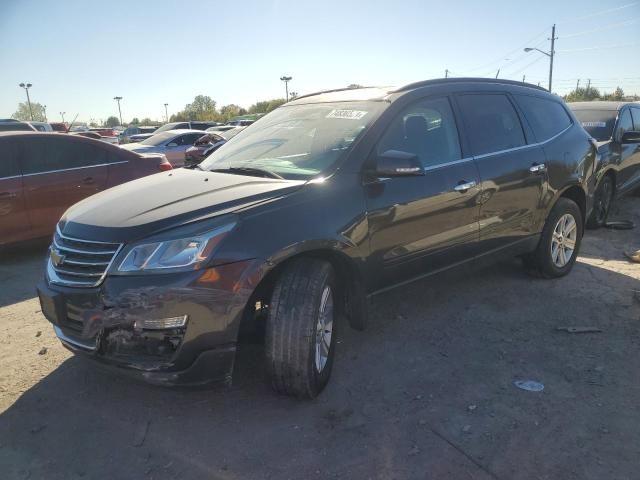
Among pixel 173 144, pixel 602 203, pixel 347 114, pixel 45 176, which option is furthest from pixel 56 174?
pixel 173 144

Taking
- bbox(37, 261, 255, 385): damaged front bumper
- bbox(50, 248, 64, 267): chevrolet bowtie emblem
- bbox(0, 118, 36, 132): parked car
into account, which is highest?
bbox(0, 118, 36, 132): parked car

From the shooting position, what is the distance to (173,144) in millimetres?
15195

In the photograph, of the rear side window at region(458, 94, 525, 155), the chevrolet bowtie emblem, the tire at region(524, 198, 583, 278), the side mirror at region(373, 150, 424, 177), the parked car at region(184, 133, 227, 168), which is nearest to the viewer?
the chevrolet bowtie emblem

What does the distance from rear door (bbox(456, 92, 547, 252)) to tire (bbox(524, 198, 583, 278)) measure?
300 millimetres

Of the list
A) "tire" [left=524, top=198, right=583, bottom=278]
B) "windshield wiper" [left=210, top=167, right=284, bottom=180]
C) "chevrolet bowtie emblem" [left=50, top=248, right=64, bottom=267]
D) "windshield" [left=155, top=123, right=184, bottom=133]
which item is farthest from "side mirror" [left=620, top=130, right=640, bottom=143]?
"windshield" [left=155, top=123, right=184, bottom=133]

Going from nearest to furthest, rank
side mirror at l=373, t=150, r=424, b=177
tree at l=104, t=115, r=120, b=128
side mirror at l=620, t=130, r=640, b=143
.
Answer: side mirror at l=373, t=150, r=424, b=177
side mirror at l=620, t=130, r=640, b=143
tree at l=104, t=115, r=120, b=128

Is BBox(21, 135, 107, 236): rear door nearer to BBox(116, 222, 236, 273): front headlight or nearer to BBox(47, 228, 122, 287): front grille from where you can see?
BBox(47, 228, 122, 287): front grille

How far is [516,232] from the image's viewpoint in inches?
175

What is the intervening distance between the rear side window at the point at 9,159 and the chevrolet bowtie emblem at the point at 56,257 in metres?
3.52

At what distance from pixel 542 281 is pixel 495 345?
165cm

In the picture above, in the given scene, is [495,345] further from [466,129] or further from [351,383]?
[466,129]

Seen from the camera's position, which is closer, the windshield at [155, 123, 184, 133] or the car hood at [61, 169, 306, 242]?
the car hood at [61, 169, 306, 242]

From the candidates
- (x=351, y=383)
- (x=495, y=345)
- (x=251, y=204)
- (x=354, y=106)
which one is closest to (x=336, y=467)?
(x=351, y=383)

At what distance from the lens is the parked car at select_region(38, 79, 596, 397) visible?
2.60 metres
